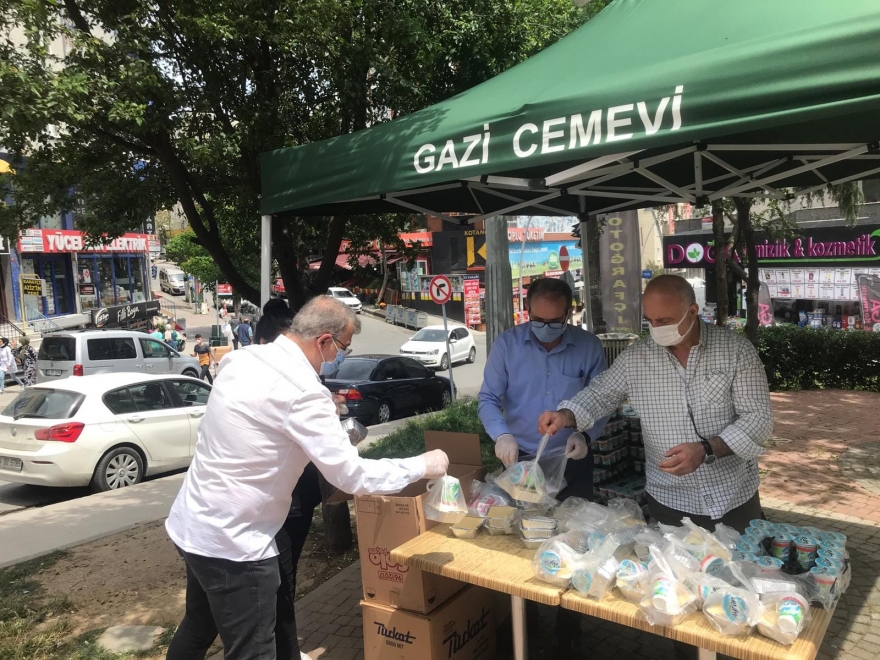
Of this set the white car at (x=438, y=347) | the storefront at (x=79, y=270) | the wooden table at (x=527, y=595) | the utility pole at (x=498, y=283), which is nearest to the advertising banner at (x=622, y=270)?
the utility pole at (x=498, y=283)

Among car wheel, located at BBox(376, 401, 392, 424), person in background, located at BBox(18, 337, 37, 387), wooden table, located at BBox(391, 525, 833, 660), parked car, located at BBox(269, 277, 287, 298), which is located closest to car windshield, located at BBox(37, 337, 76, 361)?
person in background, located at BBox(18, 337, 37, 387)

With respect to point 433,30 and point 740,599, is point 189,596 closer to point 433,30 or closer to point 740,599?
point 740,599

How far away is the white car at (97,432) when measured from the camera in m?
7.48

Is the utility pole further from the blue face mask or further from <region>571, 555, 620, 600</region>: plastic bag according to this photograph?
<region>571, 555, 620, 600</region>: plastic bag

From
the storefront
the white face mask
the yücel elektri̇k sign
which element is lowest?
Result: the white face mask

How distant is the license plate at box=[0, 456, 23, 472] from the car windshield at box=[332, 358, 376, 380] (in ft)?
18.3

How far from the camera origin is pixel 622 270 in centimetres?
1355

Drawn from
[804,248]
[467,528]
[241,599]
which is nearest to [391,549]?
[467,528]

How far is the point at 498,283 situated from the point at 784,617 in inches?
284

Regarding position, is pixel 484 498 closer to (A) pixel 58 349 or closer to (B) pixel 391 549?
(B) pixel 391 549

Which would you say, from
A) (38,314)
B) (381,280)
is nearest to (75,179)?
(38,314)

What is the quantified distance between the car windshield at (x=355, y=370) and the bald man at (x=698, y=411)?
9.83m

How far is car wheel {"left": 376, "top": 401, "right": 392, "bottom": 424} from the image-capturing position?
12.2m

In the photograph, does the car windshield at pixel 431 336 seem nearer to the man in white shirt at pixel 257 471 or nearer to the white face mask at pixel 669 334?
the white face mask at pixel 669 334
